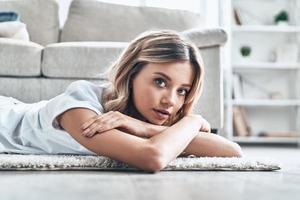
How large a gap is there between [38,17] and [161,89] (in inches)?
82.5

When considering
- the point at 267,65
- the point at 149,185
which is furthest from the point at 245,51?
the point at 149,185

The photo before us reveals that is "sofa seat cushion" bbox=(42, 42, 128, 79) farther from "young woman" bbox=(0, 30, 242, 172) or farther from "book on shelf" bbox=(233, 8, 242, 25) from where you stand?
"book on shelf" bbox=(233, 8, 242, 25)

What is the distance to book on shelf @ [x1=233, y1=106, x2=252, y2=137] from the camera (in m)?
3.88

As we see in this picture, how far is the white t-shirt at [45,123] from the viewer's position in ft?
4.38

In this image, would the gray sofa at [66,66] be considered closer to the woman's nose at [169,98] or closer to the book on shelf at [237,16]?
the woman's nose at [169,98]

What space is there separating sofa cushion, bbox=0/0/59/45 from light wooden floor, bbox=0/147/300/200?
83.0 inches

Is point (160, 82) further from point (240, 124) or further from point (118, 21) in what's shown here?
point (240, 124)

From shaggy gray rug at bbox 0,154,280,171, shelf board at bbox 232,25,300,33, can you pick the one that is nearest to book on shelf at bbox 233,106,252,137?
shelf board at bbox 232,25,300,33

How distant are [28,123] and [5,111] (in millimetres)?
148

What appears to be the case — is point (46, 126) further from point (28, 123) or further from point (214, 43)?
point (214, 43)

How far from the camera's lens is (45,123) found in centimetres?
144

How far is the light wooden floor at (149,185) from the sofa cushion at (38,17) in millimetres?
2108

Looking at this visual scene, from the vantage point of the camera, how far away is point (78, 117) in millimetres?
1264

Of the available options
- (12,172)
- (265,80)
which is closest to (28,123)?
(12,172)
